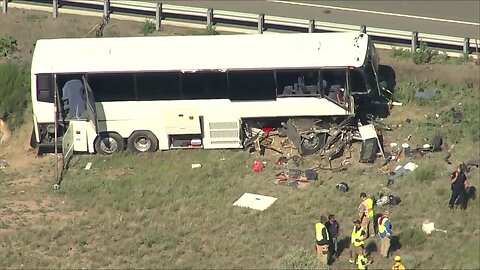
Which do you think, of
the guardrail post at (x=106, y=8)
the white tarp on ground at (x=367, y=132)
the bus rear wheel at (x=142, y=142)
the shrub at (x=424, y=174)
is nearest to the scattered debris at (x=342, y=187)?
the shrub at (x=424, y=174)

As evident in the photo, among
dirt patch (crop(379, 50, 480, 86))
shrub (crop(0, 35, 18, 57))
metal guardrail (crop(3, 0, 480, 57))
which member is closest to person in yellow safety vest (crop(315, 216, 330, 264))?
dirt patch (crop(379, 50, 480, 86))

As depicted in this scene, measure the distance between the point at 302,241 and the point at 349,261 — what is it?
1480mm

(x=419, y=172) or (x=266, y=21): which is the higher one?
(x=266, y=21)

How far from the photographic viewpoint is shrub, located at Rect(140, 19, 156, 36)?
1390 inches

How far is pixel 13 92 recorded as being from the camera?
33094 millimetres

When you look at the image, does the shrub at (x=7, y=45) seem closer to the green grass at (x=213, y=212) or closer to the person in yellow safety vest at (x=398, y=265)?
the green grass at (x=213, y=212)

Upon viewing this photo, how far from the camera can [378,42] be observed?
3441cm

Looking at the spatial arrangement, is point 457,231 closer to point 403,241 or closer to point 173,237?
point 403,241

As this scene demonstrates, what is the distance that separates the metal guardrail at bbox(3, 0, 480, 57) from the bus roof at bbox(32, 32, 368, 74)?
4068mm

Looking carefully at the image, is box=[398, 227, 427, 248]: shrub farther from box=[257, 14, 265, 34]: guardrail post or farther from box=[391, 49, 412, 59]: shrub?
box=[257, 14, 265, 34]: guardrail post

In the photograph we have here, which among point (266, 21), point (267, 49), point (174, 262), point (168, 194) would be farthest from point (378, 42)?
point (174, 262)

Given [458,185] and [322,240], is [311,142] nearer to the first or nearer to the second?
[458,185]

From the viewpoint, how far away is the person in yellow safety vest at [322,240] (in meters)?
23.4

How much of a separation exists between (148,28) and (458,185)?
544 inches
